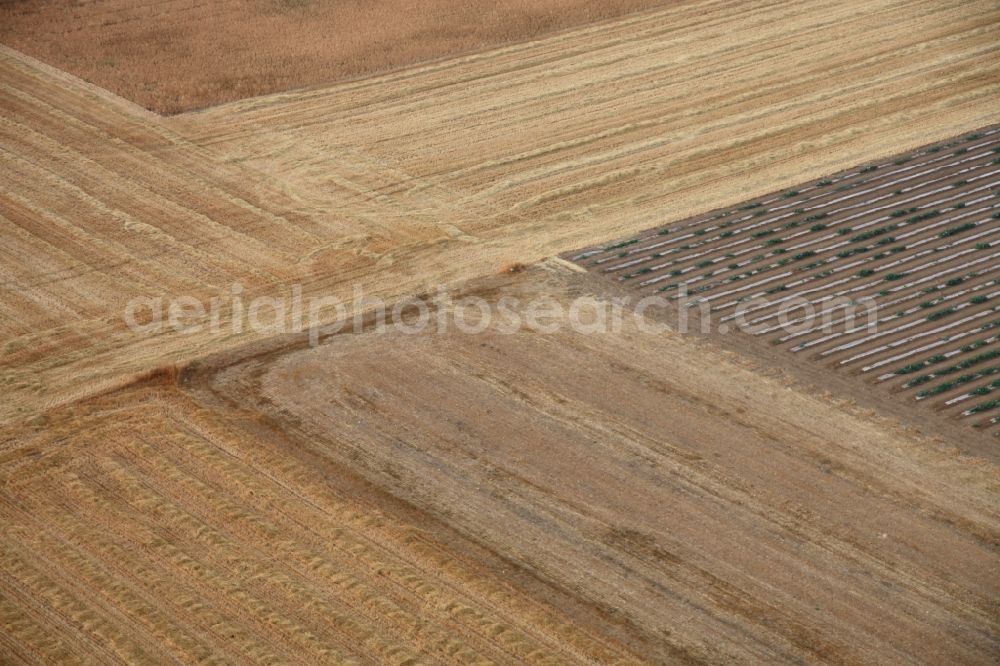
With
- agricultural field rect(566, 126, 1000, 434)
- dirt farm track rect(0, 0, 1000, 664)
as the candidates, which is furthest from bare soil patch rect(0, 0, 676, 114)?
agricultural field rect(566, 126, 1000, 434)

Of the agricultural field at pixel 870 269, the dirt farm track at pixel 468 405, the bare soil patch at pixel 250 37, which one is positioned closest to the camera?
the dirt farm track at pixel 468 405

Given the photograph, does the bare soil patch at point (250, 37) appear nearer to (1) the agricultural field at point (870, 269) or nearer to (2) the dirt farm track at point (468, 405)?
(2) the dirt farm track at point (468, 405)

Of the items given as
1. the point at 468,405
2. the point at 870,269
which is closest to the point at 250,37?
the point at 468,405

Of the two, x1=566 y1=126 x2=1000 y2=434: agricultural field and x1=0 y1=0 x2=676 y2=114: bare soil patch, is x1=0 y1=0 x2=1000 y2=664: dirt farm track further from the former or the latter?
x1=0 y1=0 x2=676 y2=114: bare soil patch

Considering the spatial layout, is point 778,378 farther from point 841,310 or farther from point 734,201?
point 734,201

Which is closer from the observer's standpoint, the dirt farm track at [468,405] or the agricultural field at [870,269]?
the dirt farm track at [468,405]

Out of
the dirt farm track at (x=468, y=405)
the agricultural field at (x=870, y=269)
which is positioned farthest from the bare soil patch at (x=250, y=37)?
the agricultural field at (x=870, y=269)

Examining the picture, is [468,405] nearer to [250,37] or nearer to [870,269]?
[870,269]
